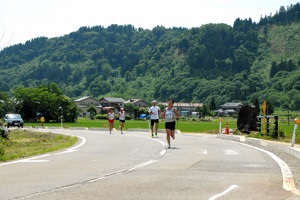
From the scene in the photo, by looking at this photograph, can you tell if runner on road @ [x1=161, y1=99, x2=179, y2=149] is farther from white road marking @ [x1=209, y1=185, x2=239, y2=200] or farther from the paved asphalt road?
white road marking @ [x1=209, y1=185, x2=239, y2=200]

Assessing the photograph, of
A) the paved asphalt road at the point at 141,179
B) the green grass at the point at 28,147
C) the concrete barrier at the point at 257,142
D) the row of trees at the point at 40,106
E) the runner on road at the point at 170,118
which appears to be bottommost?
the green grass at the point at 28,147

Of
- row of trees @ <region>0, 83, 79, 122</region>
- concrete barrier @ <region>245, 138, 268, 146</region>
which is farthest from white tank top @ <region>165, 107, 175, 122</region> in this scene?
row of trees @ <region>0, 83, 79, 122</region>

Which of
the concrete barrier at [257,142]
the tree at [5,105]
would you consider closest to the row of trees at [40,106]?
the tree at [5,105]

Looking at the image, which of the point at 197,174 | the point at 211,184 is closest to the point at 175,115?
the point at 197,174

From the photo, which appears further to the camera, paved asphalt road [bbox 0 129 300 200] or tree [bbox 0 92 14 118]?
tree [bbox 0 92 14 118]

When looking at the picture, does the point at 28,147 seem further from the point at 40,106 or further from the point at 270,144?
the point at 40,106

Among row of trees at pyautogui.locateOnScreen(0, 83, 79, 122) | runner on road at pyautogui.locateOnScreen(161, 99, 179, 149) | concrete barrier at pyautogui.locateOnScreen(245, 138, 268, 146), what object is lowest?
concrete barrier at pyautogui.locateOnScreen(245, 138, 268, 146)

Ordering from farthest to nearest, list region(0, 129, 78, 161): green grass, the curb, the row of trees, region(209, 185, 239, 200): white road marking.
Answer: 1. the row of trees
2. the curb
3. region(0, 129, 78, 161): green grass
4. region(209, 185, 239, 200): white road marking

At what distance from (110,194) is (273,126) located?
18.8m

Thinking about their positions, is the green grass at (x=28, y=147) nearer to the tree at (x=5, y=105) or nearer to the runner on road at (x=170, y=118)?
the runner on road at (x=170, y=118)

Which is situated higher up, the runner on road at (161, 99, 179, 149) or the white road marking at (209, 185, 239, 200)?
the runner on road at (161, 99, 179, 149)

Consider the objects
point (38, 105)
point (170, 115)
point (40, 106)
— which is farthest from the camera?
point (38, 105)

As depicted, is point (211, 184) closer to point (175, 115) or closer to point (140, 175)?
point (140, 175)

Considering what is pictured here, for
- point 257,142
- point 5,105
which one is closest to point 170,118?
point 257,142
